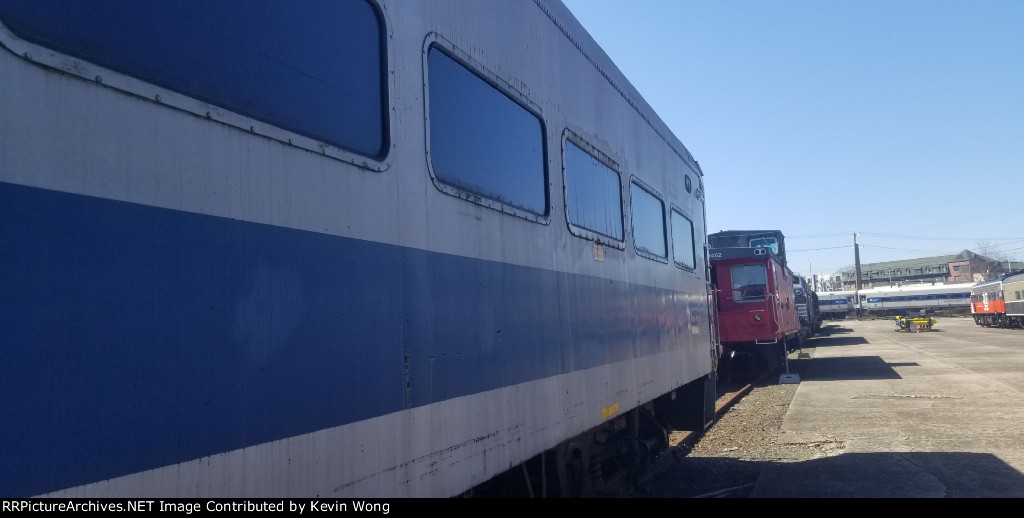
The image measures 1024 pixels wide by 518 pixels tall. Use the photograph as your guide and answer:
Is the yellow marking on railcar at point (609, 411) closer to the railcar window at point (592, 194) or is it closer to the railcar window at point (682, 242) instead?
the railcar window at point (592, 194)

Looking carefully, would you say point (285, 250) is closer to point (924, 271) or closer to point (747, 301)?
point (747, 301)

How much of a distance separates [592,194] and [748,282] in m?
12.7

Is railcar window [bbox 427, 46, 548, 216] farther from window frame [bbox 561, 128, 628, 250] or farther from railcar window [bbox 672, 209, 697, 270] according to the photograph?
railcar window [bbox 672, 209, 697, 270]

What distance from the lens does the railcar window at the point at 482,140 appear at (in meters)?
2.99

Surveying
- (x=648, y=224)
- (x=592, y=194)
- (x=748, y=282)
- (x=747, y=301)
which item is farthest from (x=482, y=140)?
(x=748, y=282)

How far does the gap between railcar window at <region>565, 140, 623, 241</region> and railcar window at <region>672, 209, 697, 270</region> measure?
1879mm

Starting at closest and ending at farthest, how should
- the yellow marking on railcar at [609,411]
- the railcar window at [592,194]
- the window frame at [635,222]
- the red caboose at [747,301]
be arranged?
the railcar window at [592,194] < the yellow marking on railcar at [609,411] < the window frame at [635,222] < the red caboose at [747,301]

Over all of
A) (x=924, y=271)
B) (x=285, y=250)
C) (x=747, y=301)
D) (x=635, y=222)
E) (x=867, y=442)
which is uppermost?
(x=924, y=271)

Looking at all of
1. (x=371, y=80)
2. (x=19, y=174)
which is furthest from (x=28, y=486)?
(x=371, y=80)

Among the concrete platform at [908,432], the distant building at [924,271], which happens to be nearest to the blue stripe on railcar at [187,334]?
the concrete platform at [908,432]

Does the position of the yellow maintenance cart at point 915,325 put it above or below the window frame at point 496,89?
below

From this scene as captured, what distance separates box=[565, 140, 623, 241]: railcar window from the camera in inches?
170

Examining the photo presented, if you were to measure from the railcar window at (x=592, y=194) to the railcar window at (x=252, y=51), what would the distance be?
73.4 inches

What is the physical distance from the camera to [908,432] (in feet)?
30.6
